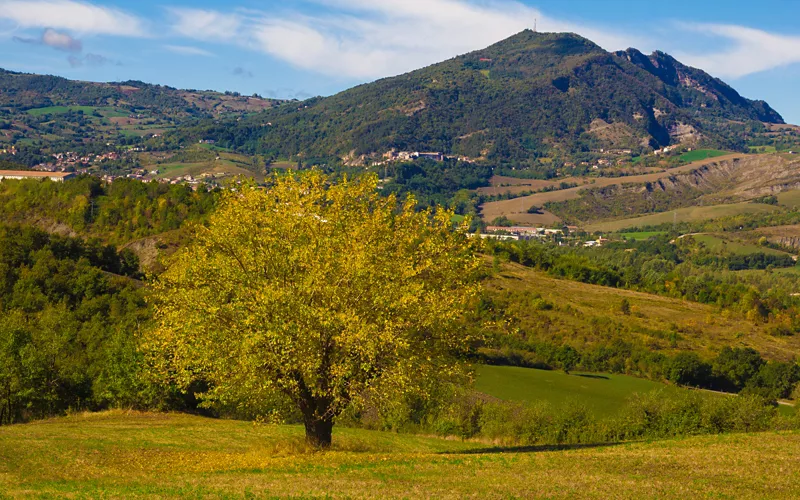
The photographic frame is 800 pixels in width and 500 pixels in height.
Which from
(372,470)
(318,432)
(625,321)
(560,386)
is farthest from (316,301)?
(625,321)

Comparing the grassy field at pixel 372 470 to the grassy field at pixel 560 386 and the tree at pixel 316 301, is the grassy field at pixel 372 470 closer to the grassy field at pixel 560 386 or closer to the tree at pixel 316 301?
the tree at pixel 316 301

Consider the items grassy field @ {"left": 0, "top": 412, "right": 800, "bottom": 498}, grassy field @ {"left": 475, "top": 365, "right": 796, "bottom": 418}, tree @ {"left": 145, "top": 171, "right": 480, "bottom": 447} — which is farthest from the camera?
grassy field @ {"left": 475, "top": 365, "right": 796, "bottom": 418}

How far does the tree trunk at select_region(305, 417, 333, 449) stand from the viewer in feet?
112

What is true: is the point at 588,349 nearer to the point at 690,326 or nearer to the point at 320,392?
the point at 690,326

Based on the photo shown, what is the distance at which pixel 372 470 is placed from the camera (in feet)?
90.6

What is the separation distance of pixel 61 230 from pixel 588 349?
131 meters

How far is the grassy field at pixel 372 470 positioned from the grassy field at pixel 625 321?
110 m

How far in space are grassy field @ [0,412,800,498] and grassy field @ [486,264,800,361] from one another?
360 ft

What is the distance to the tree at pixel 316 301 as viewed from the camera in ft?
99.9

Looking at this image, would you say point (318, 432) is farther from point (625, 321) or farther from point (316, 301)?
point (625, 321)

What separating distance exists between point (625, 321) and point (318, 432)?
453 ft

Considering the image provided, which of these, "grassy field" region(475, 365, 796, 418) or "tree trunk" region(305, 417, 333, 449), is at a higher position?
"tree trunk" region(305, 417, 333, 449)

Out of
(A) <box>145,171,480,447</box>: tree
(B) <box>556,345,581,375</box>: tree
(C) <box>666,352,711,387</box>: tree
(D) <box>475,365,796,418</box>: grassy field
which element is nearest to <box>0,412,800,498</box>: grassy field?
(A) <box>145,171,480,447</box>: tree

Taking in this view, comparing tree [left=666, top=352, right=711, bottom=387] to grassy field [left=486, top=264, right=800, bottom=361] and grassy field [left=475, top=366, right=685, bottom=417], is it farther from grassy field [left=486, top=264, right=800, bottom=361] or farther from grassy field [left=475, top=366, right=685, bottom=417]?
grassy field [left=486, top=264, right=800, bottom=361]
